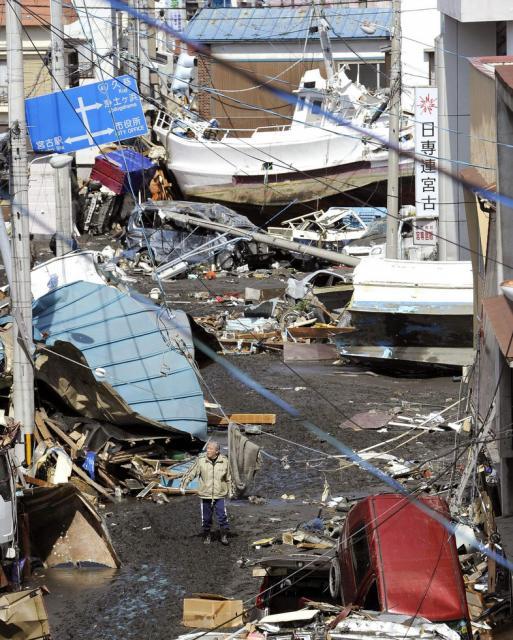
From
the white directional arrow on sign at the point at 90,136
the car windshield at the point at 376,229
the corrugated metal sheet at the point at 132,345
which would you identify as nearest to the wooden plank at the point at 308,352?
the corrugated metal sheet at the point at 132,345

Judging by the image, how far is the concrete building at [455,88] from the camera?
969 inches

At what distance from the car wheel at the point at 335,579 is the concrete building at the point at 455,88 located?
1456 cm

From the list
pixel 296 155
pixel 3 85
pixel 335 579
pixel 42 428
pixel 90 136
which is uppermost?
pixel 3 85

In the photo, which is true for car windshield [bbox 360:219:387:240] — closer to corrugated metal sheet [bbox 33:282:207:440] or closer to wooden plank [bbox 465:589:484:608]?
corrugated metal sheet [bbox 33:282:207:440]

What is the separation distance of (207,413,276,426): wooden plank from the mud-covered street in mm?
183

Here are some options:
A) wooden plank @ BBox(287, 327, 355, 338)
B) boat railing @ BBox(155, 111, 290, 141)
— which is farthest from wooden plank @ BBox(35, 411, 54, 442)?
boat railing @ BBox(155, 111, 290, 141)

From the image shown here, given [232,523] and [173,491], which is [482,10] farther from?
[232,523]

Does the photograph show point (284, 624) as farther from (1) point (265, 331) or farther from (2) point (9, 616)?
(1) point (265, 331)

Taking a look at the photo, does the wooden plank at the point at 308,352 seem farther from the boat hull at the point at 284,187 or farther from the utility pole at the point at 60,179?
the boat hull at the point at 284,187

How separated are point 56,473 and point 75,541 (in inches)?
87.5

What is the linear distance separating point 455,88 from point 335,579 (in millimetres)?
17684

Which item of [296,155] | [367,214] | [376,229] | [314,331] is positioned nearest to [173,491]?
[314,331]

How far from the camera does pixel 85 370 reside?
16.3 m

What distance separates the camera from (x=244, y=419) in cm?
1870
